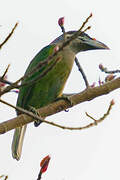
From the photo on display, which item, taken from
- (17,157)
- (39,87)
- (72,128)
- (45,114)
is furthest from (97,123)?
(39,87)

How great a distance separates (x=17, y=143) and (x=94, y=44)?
1450mm

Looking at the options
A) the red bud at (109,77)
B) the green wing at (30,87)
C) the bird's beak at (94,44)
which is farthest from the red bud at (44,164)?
the green wing at (30,87)

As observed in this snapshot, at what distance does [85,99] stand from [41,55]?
1.92 m

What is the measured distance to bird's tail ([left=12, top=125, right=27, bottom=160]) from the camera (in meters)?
5.12

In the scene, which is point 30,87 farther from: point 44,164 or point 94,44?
point 44,164

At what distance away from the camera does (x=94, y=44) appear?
5371 mm

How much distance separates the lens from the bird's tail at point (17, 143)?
201 inches

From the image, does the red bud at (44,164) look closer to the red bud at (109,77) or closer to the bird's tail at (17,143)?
the red bud at (109,77)

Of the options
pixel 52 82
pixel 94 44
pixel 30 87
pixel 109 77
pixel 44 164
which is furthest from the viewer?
pixel 30 87

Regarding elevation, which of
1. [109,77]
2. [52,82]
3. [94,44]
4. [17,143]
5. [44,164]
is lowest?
[44,164]

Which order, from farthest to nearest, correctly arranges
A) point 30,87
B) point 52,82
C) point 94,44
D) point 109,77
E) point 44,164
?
point 30,87, point 52,82, point 94,44, point 109,77, point 44,164

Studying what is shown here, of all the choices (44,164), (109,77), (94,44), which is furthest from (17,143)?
(44,164)

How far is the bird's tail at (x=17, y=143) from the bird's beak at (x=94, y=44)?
1.30 meters

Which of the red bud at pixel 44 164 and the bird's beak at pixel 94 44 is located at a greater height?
the bird's beak at pixel 94 44
